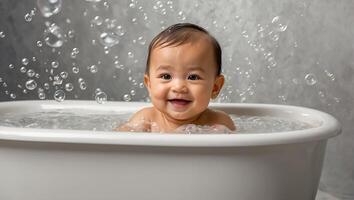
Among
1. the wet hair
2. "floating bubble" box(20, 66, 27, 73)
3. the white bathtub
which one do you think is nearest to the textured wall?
"floating bubble" box(20, 66, 27, 73)

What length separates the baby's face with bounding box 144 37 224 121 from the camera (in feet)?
4.85

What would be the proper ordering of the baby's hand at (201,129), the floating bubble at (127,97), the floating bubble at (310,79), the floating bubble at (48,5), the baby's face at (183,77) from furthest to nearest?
1. the floating bubble at (127,97)
2. the floating bubble at (310,79)
3. the floating bubble at (48,5)
4. the baby's hand at (201,129)
5. the baby's face at (183,77)

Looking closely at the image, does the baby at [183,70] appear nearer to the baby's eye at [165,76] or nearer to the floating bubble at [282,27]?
the baby's eye at [165,76]

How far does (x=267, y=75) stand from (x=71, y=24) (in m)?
0.81

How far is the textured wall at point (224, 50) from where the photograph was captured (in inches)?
87.9

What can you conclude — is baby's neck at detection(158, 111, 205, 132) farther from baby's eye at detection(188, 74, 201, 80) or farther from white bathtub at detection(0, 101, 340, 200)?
white bathtub at detection(0, 101, 340, 200)

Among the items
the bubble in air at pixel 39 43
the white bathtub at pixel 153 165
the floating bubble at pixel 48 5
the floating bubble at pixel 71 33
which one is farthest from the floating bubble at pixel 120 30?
the white bathtub at pixel 153 165

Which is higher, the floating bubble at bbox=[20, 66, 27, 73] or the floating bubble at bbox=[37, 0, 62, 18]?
the floating bubble at bbox=[37, 0, 62, 18]

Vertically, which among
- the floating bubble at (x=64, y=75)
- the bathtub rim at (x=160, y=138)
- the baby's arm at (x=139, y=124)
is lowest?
the floating bubble at (x=64, y=75)

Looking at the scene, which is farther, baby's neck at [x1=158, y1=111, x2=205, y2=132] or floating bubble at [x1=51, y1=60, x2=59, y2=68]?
floating bubble at [x1=51, y1=60, x2=59, y2=68]

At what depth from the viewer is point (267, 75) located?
2.33 meters

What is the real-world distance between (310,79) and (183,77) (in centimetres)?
82

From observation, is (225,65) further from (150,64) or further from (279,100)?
(150,64)

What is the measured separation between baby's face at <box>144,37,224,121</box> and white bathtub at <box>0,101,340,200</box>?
24cm
